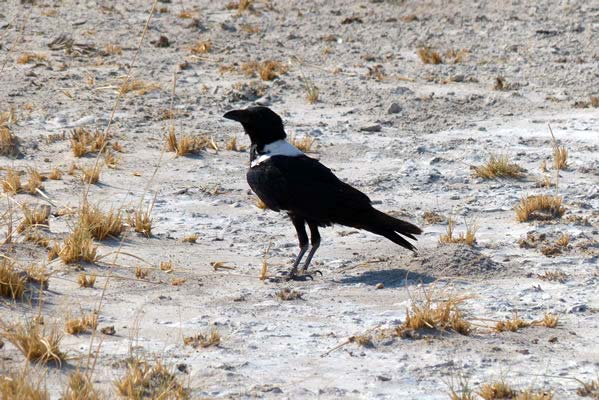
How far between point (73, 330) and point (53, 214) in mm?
2687

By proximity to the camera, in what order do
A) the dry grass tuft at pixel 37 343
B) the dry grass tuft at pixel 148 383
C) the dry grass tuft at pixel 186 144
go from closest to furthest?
the dry grass tuft at pixel 148 383, the dry grass tuft at pixel 37 343, the dry grass tuft at pixel 186 144

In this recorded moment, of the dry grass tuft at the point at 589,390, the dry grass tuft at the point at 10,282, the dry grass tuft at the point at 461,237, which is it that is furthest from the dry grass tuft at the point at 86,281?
the dry grass tuft at the point at 589,390

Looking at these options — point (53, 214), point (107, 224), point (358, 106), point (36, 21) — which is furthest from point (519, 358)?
point (36, 21)

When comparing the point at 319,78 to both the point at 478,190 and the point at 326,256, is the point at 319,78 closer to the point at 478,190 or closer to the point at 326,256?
the point at 478,190

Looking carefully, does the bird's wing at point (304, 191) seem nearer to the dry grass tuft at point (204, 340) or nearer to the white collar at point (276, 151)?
the white collar at point (276, 151)

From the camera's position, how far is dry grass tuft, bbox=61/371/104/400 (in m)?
4.81

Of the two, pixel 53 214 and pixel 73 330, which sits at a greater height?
pixel 73 330

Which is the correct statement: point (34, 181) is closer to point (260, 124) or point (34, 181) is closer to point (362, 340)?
point (260, 124)

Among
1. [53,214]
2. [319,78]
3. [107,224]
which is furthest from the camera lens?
[319,78]

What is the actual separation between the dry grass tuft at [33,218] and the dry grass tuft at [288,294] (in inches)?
70.8

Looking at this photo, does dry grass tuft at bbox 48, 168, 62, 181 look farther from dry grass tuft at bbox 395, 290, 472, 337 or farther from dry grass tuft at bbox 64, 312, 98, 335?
dry grass tuft at bbox 395, 290, 472, 337

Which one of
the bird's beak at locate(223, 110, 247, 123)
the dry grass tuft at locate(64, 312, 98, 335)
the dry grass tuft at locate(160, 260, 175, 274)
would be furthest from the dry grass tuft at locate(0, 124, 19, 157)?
the dry grass tuft at locate(64, 312, 98, 335)

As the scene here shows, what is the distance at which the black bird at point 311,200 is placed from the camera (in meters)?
7.42

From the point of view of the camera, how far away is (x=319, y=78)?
12906 mm
